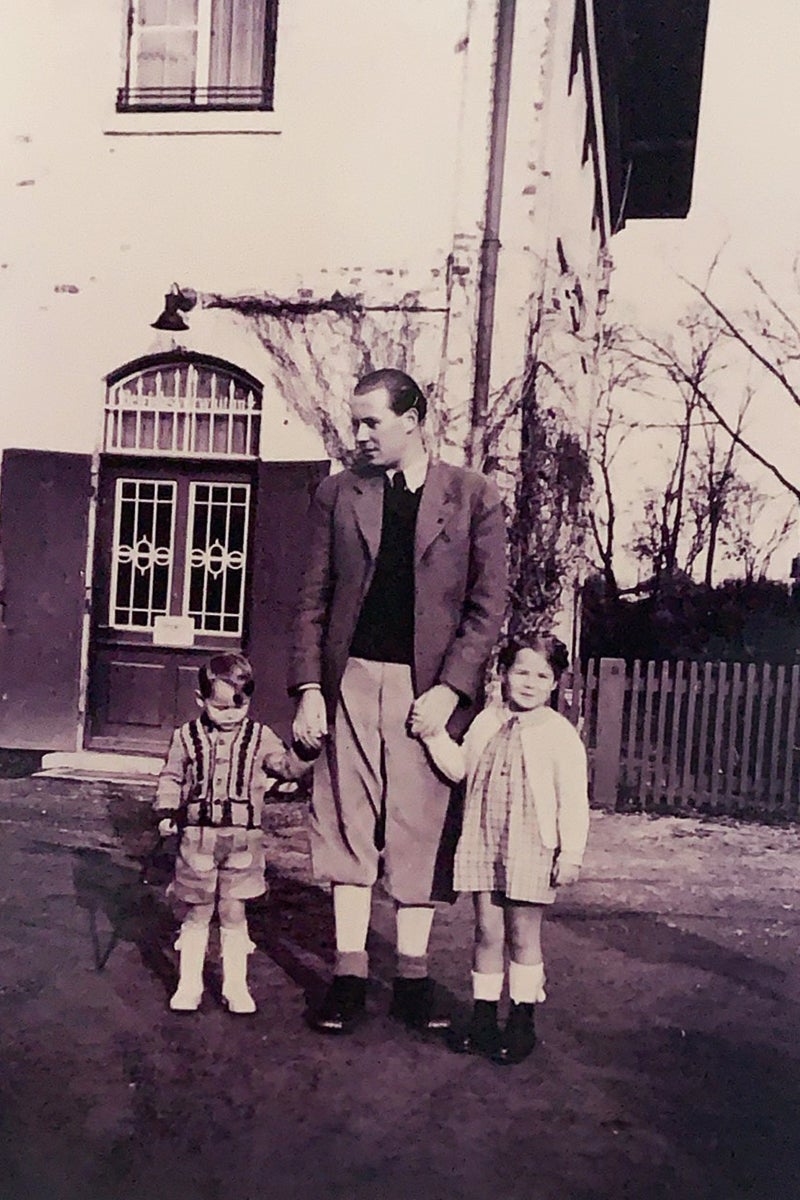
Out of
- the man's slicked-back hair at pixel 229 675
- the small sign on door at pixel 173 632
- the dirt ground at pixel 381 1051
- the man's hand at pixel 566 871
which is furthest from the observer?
the small sign on door at pixel 173 632

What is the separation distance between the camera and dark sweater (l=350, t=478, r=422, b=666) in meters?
1.92

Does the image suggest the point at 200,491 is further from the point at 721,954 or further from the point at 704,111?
the point at 721,954

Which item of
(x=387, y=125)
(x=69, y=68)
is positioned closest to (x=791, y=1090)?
(x=387, y=125)

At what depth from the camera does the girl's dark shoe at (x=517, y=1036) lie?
6.10 ft

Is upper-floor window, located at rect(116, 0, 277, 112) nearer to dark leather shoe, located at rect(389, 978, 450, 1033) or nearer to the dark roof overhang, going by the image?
the dark roof overhang

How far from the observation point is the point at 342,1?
1992 millimetres

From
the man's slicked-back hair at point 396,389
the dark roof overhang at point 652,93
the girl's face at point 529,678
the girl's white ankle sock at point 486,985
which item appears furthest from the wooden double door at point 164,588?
the dark roof overhang at point 652,93

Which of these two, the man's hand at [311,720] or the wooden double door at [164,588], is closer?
the man's hand at [311,720]

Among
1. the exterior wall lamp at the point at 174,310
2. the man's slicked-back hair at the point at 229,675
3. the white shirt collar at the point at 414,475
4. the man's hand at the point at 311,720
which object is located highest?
the exterior wall lamp at the point at 174,310

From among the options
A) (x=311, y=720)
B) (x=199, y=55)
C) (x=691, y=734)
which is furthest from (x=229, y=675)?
(x=691, y=734)

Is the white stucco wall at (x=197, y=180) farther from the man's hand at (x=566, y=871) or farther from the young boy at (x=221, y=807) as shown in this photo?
the man's hand at (x=566, y=871)

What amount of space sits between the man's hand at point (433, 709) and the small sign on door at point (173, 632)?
679 mm

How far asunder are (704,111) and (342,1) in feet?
2.38

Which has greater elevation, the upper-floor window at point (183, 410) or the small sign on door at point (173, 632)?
the upper-floor window at point (183, 410)
